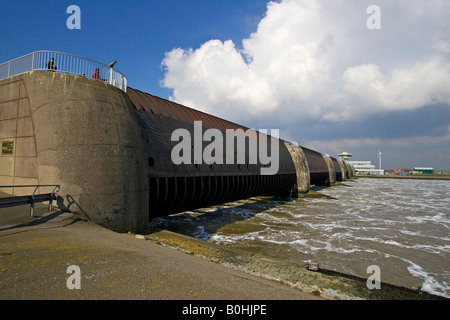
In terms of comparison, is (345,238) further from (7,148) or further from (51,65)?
(7,148)

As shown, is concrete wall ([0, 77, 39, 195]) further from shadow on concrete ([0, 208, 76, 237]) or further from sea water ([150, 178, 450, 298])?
sea water ([150, 178, 450, 298])

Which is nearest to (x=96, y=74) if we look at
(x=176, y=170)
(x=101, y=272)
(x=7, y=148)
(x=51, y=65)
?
(x=51, y=65)

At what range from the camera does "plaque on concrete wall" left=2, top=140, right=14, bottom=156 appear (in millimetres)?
10197

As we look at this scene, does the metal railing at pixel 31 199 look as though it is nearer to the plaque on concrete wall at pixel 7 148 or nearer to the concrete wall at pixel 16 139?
the concrete wall at pixel 16 139

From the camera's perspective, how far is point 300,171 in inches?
1492

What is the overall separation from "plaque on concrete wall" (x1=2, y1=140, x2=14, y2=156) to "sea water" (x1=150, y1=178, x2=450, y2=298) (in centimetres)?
930

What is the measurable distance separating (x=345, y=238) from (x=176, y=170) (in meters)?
11.2

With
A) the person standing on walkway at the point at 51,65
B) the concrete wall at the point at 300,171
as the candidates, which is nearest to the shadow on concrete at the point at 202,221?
the person standing on walkway at the point at 51,65

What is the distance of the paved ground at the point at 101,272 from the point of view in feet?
13.1

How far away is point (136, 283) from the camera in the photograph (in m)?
4.39

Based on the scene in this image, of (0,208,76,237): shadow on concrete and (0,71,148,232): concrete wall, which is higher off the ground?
(0,71,148,232): concrete wall

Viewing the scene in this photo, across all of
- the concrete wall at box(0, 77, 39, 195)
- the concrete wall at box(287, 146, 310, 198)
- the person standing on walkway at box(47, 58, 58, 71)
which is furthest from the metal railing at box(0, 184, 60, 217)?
the concrete wall at box(287, 146, 310, 198)
